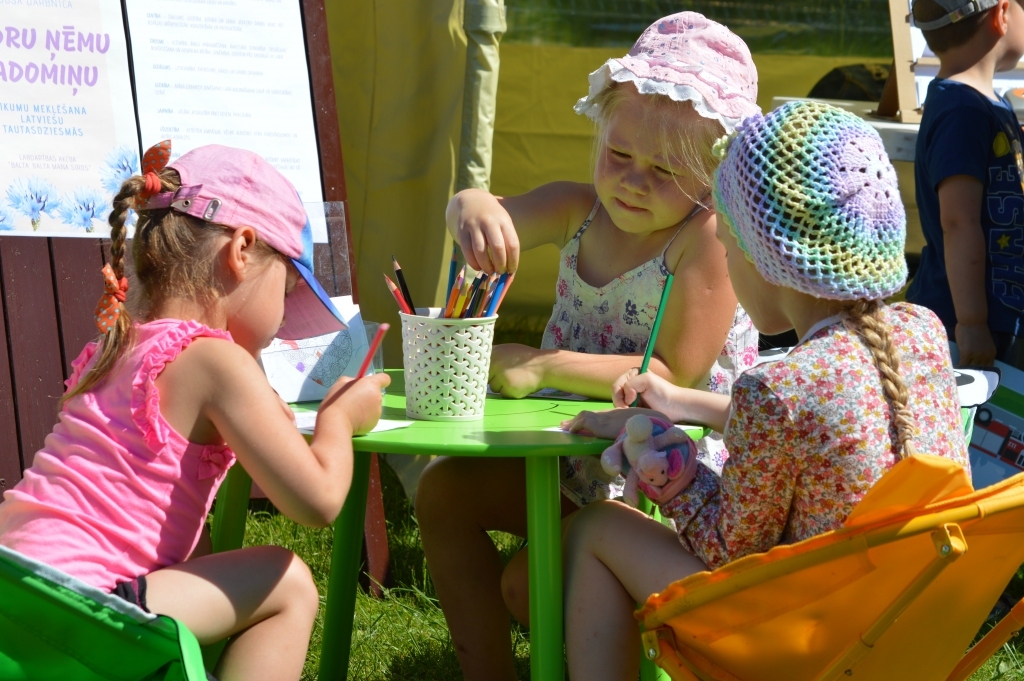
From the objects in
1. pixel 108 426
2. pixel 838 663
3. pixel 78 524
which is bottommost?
pixel 838 663

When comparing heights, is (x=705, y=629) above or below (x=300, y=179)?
below

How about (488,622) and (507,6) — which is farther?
(507,6)

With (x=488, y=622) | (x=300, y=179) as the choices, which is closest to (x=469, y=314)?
(x=488, y=622)

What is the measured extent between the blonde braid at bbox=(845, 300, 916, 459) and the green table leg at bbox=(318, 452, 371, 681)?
0.98m

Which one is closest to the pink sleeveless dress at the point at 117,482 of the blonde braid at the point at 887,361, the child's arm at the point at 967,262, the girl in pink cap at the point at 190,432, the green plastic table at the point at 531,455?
the girl in pink cap at the point at 190,432

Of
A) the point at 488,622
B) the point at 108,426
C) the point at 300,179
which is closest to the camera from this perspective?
the point at 108,426

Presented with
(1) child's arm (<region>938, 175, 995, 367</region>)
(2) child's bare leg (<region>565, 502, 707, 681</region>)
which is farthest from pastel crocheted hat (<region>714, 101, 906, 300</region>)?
(1) child's arm (<region>938, 175, 995, 367</region>)

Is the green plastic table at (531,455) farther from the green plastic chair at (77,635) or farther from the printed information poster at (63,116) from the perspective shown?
the printed information poster at (63,116)

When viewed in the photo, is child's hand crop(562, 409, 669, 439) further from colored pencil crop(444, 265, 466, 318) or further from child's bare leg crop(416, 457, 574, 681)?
child's bare leg crop(416, 457, 574, 681)

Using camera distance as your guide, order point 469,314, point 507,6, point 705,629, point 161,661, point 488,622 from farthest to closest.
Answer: point 507,6
point 488,622
point 469,314
point 705,629
point 161,661

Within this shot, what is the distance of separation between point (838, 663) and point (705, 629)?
17 centimetres

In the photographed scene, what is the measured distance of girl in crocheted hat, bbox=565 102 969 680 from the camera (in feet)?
4.69

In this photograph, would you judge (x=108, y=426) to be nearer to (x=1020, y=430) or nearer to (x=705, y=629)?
(x=705, y=629)

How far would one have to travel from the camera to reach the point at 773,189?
1.48 m
